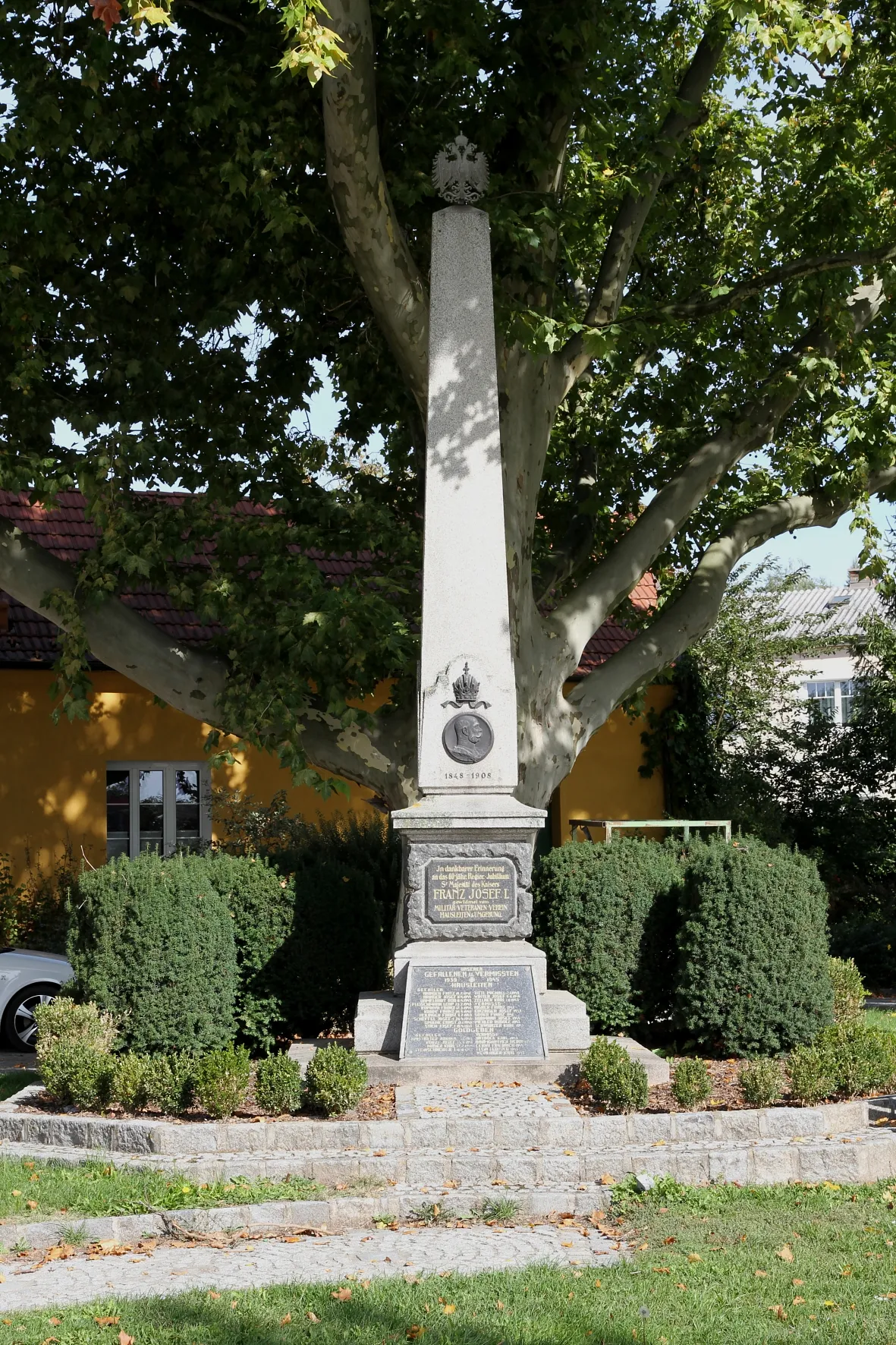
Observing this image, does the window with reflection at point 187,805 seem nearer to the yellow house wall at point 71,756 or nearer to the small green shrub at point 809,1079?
the yellow house wall at point 71,756

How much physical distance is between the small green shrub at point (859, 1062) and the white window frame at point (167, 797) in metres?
10.6

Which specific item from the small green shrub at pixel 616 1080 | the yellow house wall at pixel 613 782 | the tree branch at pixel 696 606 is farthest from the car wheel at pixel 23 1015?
the yellow house wall at pixel 613 782

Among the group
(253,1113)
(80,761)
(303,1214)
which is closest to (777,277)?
(253,1113)

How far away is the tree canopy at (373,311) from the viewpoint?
36.4 feet

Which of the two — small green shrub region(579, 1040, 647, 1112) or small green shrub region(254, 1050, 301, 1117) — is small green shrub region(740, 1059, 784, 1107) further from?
small green shrub region(254, 1050, 301, 1117)

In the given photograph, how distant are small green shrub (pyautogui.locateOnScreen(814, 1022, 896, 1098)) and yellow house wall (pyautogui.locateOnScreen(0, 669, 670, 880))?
8.47 metres

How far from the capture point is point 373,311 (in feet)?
39.7

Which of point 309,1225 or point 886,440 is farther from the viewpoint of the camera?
point 886,440

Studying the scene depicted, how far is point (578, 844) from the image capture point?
10750 mm

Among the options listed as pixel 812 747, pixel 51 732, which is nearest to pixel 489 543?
pixel 51 732

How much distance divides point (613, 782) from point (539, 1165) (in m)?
13.6

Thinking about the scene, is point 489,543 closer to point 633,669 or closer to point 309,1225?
point 633,669

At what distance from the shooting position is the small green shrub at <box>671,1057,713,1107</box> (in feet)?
25.5

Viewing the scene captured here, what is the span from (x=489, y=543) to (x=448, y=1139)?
4.23 m
